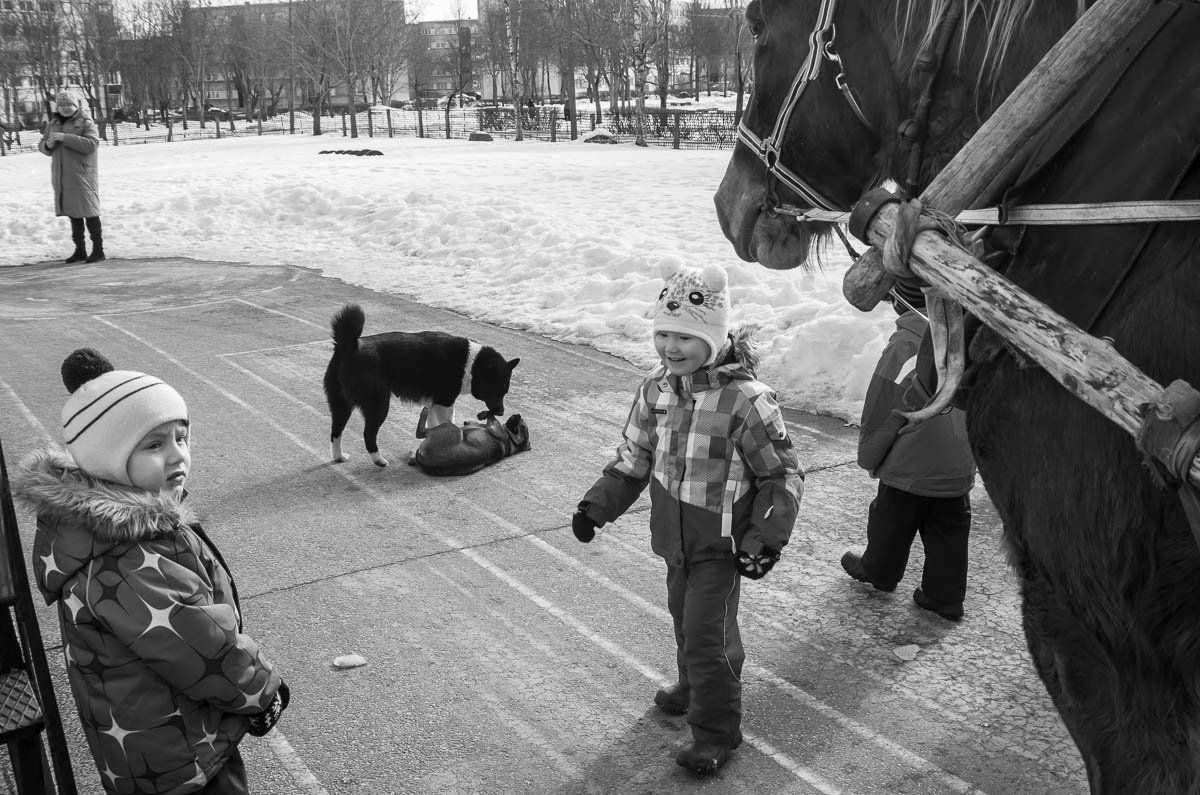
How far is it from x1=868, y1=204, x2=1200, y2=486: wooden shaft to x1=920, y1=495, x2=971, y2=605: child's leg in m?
2.62

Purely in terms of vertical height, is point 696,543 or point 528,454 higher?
point 696,543

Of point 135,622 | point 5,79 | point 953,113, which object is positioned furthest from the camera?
point 5,79

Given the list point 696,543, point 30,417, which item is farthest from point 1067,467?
point 30,417

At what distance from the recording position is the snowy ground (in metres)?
8.19

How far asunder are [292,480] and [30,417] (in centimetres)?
233

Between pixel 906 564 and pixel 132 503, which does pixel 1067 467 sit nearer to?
pixel 132 503

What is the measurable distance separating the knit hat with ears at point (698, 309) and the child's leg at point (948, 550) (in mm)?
1375

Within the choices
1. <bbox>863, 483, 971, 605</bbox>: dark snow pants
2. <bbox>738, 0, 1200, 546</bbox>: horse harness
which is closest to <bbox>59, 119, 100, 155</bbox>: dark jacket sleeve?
<bbox>863, 483, 971, 605</bbox>: dark snow pants

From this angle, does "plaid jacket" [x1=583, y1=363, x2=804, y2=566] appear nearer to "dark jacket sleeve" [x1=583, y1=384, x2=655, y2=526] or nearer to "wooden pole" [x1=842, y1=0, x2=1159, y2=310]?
"dark jacket sleeve" [x1=583, y1=384, x2=655, y2=526]

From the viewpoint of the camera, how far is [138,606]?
235 centimetres

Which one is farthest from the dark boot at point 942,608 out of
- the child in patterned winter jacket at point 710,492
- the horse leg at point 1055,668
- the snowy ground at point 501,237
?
the horse leg at point 1055,668

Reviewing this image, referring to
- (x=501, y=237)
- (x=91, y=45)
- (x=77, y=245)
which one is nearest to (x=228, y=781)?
(x=501, y=237)

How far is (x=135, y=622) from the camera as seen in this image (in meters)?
2.34

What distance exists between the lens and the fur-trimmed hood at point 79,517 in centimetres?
237
